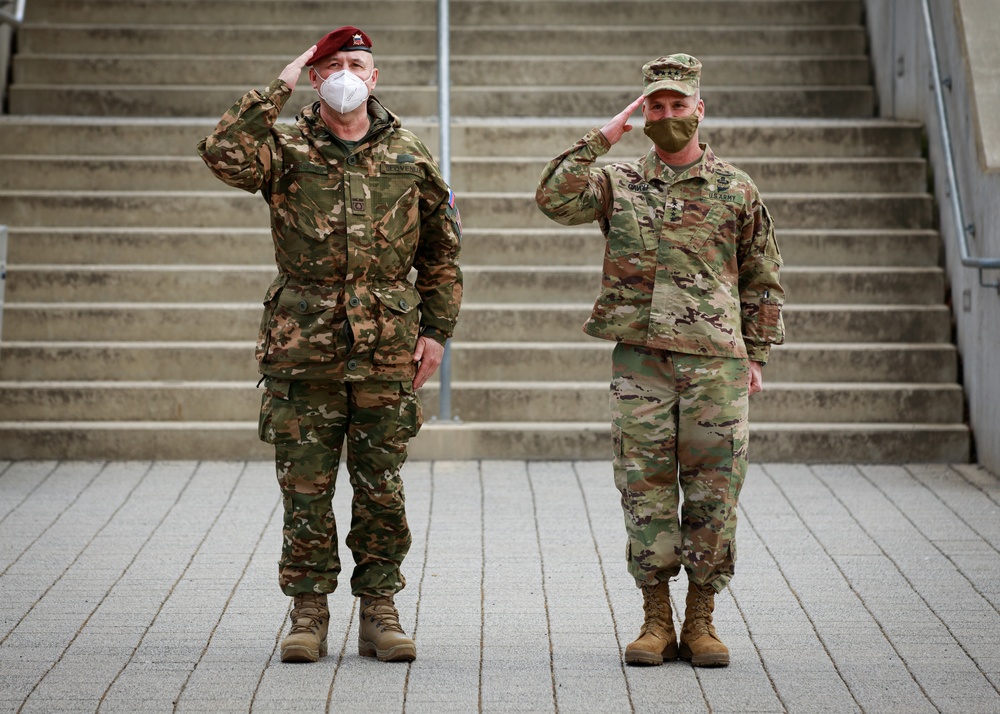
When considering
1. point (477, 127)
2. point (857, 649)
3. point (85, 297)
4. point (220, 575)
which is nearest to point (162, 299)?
point (85, 297)

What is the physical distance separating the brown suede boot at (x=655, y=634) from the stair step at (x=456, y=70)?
6429 millimetres

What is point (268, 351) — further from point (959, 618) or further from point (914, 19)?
point (914, 19)

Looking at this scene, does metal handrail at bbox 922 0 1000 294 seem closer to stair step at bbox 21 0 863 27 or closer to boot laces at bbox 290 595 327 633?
stair step at bbox 21 0 863 27

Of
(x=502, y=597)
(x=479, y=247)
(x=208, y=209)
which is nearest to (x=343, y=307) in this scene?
(x=502, y=597)

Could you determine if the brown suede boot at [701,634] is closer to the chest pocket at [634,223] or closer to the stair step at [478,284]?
the chest pocket at [634,223]

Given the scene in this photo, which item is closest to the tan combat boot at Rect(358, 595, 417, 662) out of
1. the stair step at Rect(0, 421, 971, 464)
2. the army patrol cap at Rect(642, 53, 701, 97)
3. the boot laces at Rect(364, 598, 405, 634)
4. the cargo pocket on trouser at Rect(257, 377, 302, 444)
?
the boot laces at Rect(364, 598, 405, 634)

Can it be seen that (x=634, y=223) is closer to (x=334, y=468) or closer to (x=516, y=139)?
(x=334, y=468)

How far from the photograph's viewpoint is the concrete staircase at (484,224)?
7953mm

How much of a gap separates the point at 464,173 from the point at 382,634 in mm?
5012

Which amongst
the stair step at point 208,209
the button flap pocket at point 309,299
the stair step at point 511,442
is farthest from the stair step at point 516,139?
the button flap pocket at point 309,299

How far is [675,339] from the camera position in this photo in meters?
4.63

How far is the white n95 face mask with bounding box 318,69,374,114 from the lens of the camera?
4.55 m

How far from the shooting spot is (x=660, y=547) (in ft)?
15.4

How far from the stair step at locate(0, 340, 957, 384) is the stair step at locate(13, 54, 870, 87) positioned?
9.71 feet
